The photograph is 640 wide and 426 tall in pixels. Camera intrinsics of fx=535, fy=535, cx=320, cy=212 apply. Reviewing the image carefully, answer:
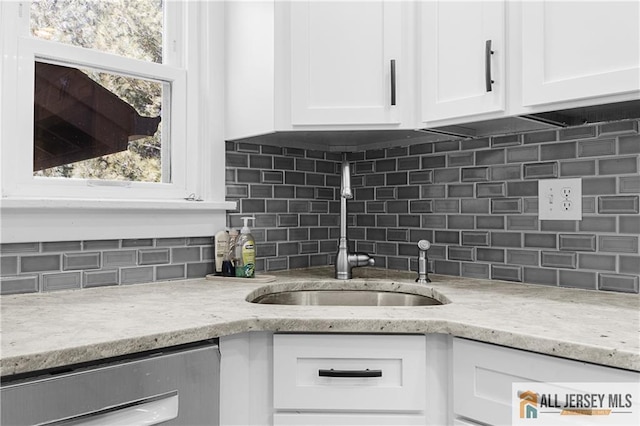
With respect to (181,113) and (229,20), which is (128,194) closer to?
(181,113)

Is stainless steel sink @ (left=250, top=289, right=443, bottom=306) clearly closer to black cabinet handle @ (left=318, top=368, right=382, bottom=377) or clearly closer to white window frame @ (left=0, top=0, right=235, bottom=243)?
white window frame @ (left=0, top=0, right=235, bottom=243)

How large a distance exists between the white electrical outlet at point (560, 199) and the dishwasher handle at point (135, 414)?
1.27 metres

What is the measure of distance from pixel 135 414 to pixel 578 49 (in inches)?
52.6

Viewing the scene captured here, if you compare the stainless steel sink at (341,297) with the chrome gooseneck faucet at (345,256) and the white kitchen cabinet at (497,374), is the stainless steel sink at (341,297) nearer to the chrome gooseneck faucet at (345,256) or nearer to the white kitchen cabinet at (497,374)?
the chrome gooseneck faucet at (345,256)

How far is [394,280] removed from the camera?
1918 mm

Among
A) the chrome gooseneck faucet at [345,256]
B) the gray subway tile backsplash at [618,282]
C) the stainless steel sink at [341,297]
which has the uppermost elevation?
the chrome gooseneck faucet at [345,256]

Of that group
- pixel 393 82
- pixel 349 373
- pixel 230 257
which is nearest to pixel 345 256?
pixel 230 257

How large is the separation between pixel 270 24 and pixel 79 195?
83 centimetres

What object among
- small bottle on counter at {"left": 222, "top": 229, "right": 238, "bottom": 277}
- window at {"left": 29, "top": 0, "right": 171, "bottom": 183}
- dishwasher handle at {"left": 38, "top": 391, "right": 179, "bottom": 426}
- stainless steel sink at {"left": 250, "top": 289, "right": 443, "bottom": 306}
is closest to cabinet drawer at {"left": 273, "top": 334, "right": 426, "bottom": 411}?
dishwasher handle at {"left": 38, "top": 391, "right": 179, "bottom": 426}

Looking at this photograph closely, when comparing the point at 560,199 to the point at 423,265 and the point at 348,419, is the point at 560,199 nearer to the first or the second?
the point at 423,265

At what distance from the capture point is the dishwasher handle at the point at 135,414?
1.01 m

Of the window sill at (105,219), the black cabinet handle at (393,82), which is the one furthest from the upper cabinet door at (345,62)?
the window sill at (105,219)

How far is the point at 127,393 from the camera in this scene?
1.06 metres

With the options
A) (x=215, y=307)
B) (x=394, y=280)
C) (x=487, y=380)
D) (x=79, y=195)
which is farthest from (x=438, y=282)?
(x=79, y=195)
